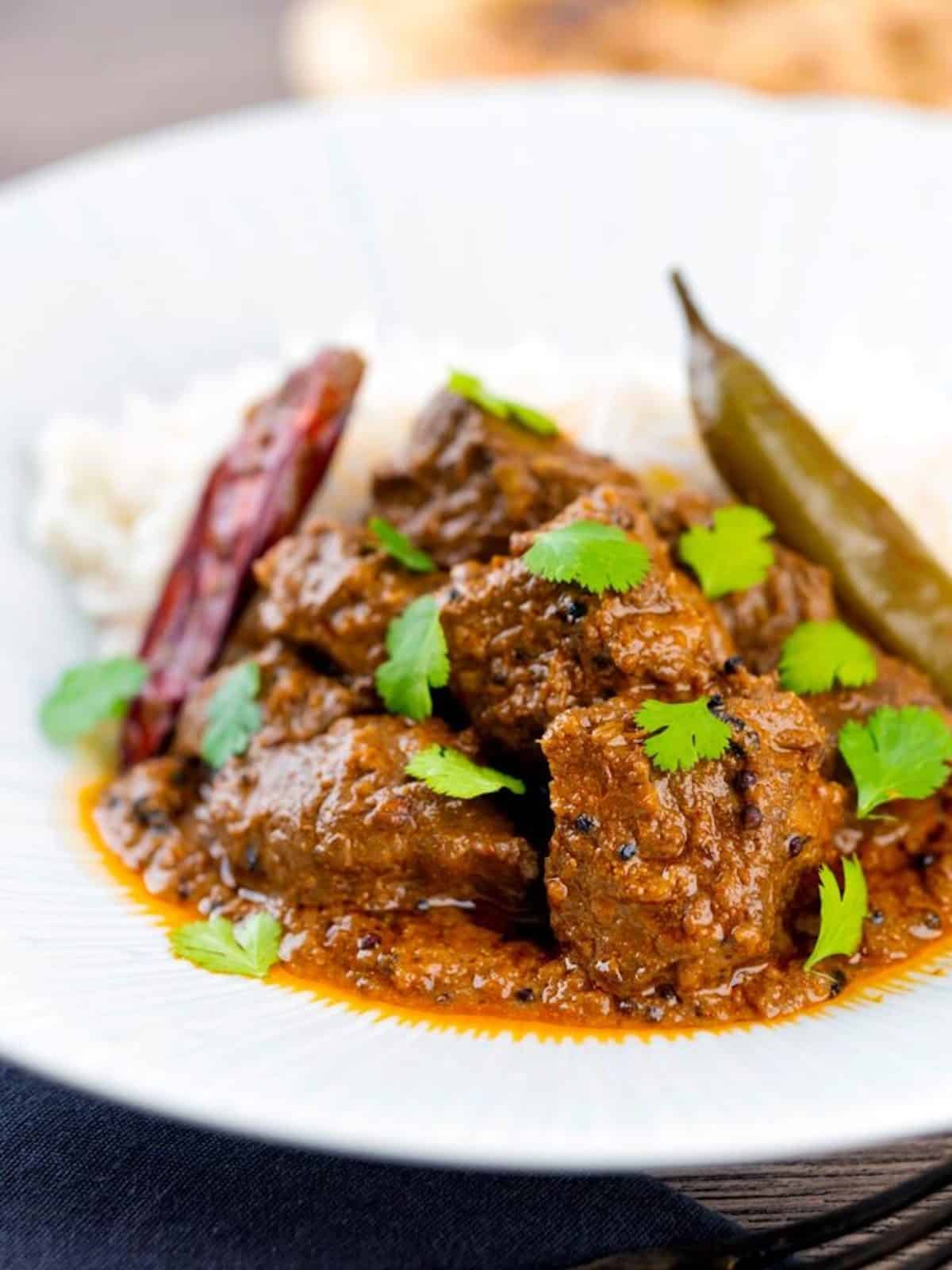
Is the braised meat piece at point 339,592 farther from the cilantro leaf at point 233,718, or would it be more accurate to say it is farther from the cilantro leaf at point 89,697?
the cilantro leaf at point 89,697

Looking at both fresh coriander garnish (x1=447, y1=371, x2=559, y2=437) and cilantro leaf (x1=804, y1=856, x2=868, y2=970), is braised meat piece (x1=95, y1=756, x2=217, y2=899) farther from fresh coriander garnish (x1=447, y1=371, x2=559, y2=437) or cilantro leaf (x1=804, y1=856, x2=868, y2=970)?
cilantro leaf (x1=804, y1=856, x2=868, y2=970)

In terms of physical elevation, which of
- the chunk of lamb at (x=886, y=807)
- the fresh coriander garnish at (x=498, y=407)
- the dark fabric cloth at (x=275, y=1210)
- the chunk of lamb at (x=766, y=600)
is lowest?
the dark fabric cloth at (x=275, y=1210)

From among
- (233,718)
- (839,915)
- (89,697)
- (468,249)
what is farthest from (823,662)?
(468,249)

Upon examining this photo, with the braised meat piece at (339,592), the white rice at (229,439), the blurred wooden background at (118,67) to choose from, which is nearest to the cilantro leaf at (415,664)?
the braised meat piece at (339,592)

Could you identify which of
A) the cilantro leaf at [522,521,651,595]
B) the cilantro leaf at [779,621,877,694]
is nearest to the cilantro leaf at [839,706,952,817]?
the cilantro leaf at [779,621,877,694]

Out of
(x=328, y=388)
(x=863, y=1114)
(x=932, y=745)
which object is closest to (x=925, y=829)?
(x=932, y=745)
